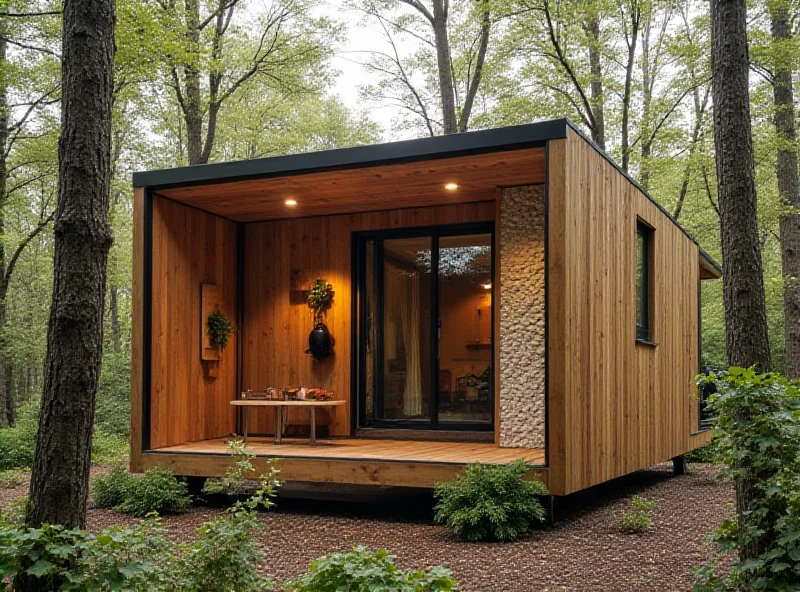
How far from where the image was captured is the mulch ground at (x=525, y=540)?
14.9 feet

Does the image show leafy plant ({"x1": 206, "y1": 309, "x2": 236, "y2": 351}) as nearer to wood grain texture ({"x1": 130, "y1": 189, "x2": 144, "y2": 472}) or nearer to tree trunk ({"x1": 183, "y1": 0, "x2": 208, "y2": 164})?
wood grain texture ({"x1": 130, "y1": 189, "x2": 144, "y2": 472})

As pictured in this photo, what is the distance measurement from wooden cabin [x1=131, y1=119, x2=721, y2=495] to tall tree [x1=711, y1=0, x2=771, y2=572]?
162 centimetres

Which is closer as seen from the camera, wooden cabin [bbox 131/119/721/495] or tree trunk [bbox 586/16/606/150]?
wooden cabin [bbox 131/119/721/495]

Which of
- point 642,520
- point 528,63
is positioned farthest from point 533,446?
point 528,63

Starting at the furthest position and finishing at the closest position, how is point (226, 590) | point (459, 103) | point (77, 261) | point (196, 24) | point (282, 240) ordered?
point (459, 103)
point (196, 24)
point (282, 240)
point (77, 261)
point (226, 590)

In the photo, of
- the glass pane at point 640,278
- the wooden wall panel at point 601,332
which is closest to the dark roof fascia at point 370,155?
the wooden wall panel at point 601,332

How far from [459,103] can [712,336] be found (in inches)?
303

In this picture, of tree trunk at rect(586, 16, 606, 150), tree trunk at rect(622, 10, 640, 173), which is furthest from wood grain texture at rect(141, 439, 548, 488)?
tree trunk at rect(622, 10, 640, 173)

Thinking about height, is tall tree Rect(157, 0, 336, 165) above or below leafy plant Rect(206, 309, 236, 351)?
above

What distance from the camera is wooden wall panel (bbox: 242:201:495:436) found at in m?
8.99

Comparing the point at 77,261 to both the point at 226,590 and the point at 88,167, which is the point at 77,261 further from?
the point at 226,590

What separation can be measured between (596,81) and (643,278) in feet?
24.6

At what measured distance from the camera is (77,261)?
141 inches

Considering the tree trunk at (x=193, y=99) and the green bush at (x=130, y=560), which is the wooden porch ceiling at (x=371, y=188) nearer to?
the green bush at (x=130, y=560)
